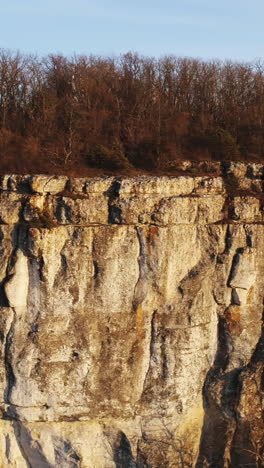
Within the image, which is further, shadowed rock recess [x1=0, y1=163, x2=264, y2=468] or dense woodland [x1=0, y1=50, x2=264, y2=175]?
dense woodland [x1=0, y1=50, x2=264, y2=175]

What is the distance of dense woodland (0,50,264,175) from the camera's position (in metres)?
20.1

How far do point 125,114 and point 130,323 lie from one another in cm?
800

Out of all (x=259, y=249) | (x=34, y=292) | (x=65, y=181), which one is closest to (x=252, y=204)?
(x=259, y=249)

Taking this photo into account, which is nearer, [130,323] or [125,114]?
[130,323]

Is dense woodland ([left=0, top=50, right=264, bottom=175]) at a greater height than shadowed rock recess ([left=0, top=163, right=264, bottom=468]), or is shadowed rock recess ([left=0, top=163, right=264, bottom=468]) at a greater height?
dense woodland ([left=0, top=50, right=264, bottom=175])

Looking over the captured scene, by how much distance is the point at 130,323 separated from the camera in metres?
18.2

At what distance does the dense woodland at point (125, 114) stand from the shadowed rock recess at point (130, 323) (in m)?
1.96

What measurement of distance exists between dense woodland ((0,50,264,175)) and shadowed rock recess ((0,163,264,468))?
1957 millimetres

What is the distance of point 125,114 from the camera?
2216cm

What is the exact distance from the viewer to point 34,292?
703 inches

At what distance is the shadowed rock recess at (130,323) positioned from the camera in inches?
700

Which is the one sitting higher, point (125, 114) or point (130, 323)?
point (125, 114)

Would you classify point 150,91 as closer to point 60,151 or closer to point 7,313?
point 60,151

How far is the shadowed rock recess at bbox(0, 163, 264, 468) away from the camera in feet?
58.3
